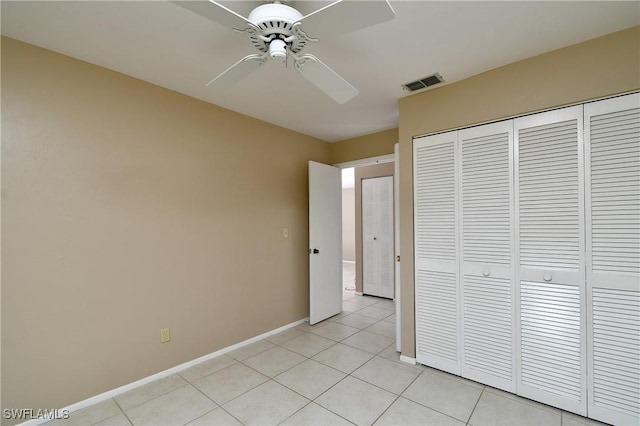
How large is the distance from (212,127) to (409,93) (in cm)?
200

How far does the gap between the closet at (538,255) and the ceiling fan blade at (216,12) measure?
6.27 ft

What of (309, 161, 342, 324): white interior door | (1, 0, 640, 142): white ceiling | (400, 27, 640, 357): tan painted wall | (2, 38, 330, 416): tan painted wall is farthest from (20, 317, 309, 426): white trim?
(1, 0, 640, 142): white ceiling

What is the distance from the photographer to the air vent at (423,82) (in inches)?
93.7

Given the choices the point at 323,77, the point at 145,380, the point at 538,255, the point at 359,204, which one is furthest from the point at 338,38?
the point at 359,204

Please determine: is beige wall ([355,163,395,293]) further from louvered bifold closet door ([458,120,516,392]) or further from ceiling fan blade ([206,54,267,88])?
ceiling fan blade ([206,54,267,88])

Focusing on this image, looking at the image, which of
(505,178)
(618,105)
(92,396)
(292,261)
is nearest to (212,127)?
(292,261)

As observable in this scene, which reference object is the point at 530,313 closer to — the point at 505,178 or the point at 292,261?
the point at 505,178

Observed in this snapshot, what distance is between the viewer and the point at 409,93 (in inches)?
106

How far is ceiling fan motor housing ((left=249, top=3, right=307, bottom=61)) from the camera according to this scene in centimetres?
133

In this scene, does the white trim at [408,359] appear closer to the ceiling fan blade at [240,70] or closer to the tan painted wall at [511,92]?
the tan painted wall at [511,92]

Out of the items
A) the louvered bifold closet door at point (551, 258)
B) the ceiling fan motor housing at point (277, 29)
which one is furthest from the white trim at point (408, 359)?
the ceiling fan motor housing at point (277, 29)

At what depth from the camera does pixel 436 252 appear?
257 cm

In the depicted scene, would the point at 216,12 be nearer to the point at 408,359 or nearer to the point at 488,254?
the point at 488,254

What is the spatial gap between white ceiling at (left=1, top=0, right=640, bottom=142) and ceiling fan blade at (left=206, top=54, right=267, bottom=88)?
289mm
